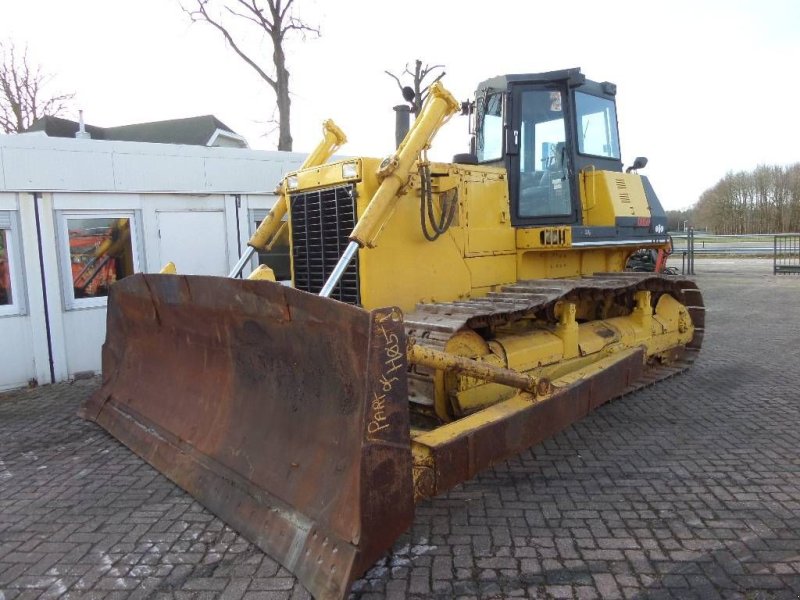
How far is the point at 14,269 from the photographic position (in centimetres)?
732

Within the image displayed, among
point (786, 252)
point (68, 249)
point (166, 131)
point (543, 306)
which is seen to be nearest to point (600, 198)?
point (543, 306)

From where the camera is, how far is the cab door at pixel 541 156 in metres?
5.87

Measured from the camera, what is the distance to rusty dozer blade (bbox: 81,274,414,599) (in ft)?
9.69

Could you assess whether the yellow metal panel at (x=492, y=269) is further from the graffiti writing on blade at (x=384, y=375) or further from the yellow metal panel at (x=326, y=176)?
the graffiti writing on blade at (x=384, y=375)

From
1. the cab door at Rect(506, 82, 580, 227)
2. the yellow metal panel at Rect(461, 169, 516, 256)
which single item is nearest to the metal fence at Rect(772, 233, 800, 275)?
the cab door at Rect(506, 82, 580, 227)

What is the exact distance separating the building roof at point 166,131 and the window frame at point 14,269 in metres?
10.7

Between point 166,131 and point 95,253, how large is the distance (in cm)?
1465

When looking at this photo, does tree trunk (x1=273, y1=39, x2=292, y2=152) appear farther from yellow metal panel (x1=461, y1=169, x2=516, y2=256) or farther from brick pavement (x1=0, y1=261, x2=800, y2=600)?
brick pavement (x1=0, y1=261, x2=800, y2=600)

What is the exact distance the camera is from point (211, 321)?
4.24 metres

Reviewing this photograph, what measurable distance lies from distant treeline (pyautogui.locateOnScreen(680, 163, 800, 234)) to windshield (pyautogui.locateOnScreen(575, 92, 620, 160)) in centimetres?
3857

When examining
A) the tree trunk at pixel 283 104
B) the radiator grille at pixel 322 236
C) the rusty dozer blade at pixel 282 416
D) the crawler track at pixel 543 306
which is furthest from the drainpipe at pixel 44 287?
the tree trunk at pixel 283 104

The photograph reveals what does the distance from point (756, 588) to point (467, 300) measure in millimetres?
2972

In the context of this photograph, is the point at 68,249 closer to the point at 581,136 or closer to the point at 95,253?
the point at 95,253

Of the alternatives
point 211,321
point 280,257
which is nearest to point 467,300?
point 211,321
